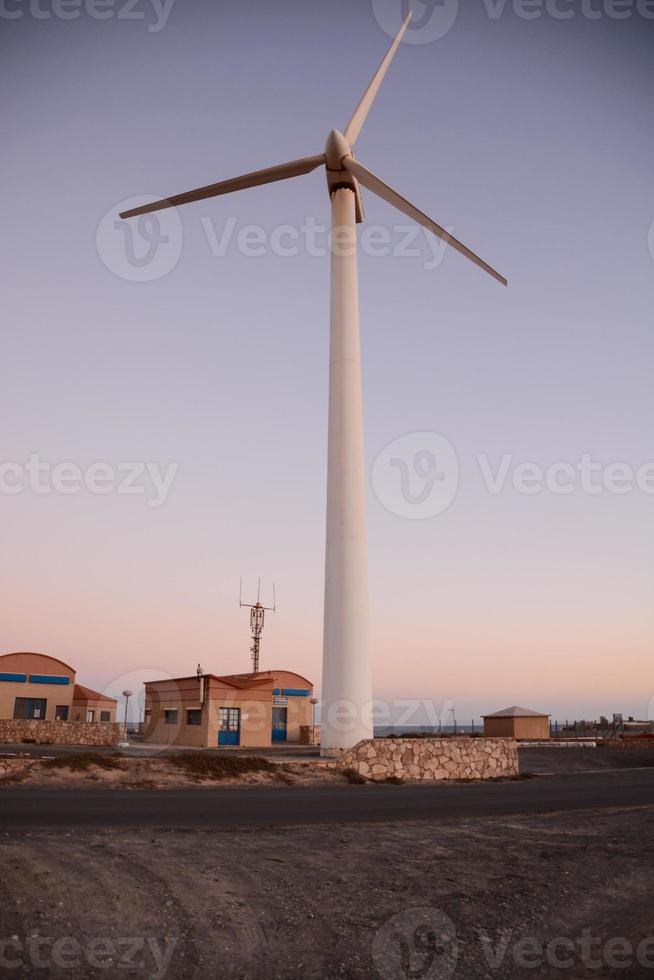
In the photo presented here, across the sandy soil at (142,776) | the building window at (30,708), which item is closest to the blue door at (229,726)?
the building window at (30,708)

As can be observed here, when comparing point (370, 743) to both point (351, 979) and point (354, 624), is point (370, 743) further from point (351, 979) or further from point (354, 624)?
point (351, 979)

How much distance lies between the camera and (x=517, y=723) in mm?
54719

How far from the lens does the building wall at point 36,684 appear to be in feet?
169

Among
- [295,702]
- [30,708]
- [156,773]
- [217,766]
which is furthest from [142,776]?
[295,702]

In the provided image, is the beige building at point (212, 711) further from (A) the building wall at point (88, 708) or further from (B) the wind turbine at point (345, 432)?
(B) the wind turbine at point (345, 432)

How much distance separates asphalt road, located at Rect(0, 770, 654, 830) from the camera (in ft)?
44.6

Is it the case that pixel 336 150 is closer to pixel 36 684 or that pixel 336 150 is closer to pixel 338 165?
pixel 338 165

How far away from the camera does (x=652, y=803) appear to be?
1944cm

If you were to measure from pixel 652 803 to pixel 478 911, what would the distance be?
13.6 meters

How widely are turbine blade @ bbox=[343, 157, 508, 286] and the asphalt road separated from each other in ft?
68.6

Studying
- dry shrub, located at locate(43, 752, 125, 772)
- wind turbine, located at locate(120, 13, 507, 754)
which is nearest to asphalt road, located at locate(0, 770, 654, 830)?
dry shrub, located at locate(43, 752, 125, 772)

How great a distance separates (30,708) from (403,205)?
4114 cm

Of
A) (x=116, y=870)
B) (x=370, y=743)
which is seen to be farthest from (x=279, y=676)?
(x=116, y=870)

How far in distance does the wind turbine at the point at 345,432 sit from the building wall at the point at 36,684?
31581 mm
